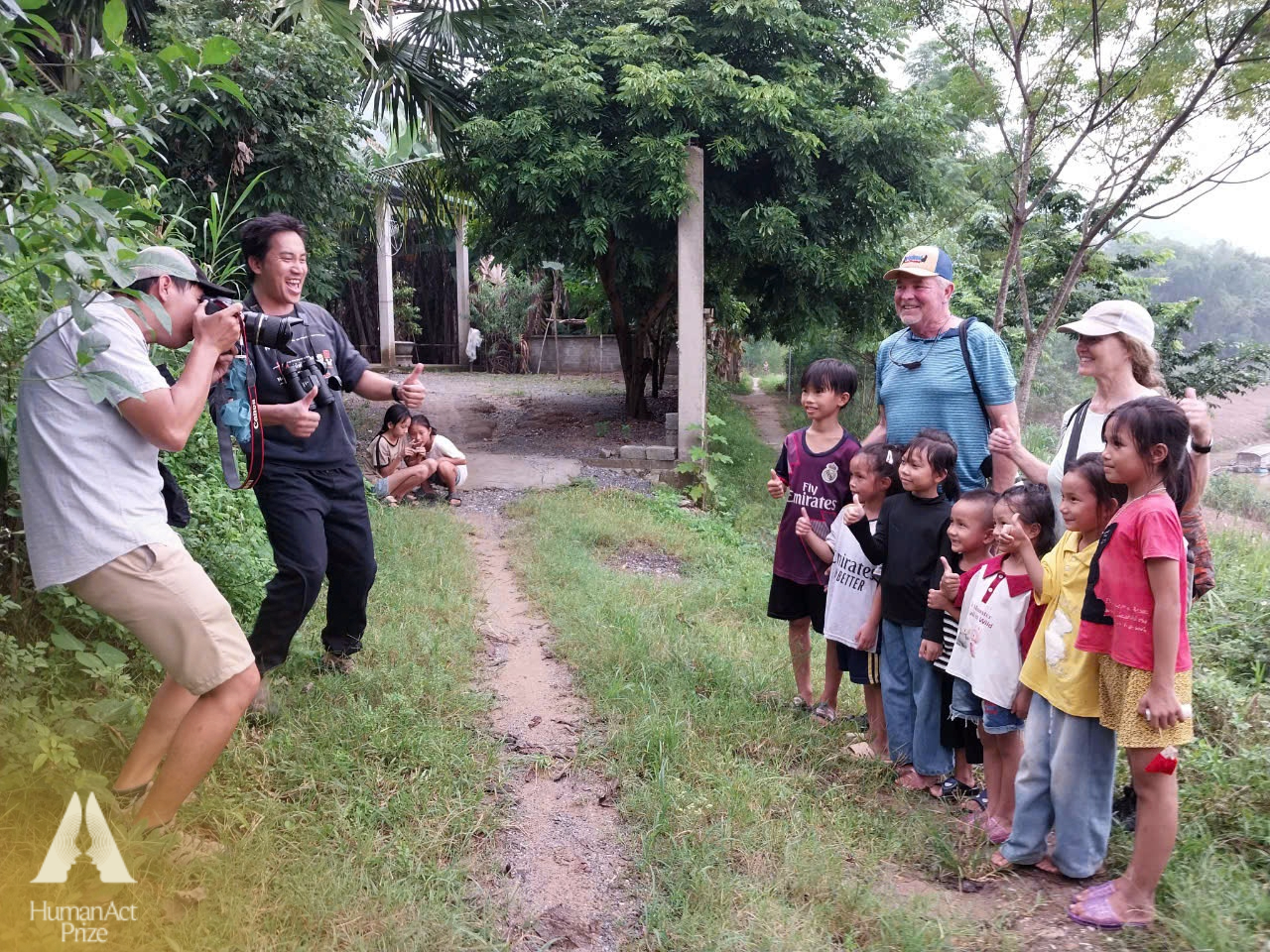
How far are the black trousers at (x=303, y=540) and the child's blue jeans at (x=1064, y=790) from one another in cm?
249

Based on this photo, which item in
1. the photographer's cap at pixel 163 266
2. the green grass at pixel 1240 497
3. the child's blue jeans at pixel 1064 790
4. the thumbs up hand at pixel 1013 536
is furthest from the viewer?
the green grass at pixel 1240 497

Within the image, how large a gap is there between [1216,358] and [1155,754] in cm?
1433

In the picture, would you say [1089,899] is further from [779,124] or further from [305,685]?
[779,124]

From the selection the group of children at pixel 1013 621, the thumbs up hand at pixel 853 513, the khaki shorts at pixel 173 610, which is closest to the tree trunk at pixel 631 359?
the group of children at pixel 1013 621

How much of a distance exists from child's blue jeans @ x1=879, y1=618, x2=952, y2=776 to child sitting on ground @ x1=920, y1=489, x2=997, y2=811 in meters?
0.03

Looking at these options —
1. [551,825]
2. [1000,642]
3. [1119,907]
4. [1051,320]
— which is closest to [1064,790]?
[1119,907]

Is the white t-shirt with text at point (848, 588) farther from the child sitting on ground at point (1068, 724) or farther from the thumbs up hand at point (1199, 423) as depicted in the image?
the thumbs up hand at point (1199, 423)

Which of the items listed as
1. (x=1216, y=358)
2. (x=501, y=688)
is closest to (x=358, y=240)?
(x=1216, y=358)

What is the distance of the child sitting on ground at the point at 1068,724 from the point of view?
2.74 meters

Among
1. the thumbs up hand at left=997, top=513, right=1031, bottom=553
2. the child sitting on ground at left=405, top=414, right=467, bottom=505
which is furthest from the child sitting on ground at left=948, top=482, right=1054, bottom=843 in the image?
the child sitting on ground at left=405, top=414, right=467, bottom=505

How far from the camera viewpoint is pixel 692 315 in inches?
376

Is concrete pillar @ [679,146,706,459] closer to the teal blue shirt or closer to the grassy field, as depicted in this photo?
the grassy field

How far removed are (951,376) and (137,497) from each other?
9.07 ft

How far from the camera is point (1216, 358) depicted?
14.4 meters
